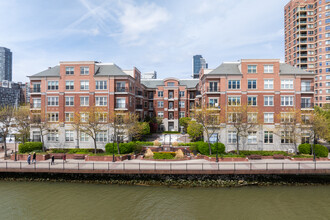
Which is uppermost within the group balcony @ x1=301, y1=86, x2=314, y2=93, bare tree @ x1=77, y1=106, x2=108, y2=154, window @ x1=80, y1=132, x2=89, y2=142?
balcony @ x1=301, y1=86, x2=314, y2=93

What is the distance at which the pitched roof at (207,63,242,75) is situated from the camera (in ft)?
127

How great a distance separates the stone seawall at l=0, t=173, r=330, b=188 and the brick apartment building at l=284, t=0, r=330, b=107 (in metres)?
56.9

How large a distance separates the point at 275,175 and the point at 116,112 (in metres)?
29.3

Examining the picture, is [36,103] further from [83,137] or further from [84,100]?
[83,137]

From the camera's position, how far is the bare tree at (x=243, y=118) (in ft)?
110

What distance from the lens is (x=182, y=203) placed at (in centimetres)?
1977

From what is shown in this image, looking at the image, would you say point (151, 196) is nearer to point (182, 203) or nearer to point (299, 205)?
point (182, 203)

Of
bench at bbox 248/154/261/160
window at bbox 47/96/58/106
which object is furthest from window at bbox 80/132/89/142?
bench at bbox 248/154/261/160

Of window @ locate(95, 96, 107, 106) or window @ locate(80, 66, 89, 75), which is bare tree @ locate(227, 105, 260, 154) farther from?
window @ locate(80, 66, 89, 75)

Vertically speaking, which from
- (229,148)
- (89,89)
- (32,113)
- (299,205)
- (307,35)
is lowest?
(299,205)

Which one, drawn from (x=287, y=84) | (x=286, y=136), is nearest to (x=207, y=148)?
(x=286, y=136)

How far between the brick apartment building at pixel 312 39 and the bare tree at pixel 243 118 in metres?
49.8

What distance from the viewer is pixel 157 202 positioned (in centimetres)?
1998

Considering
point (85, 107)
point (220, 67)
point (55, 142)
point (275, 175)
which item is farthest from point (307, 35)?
point (55, 142)
